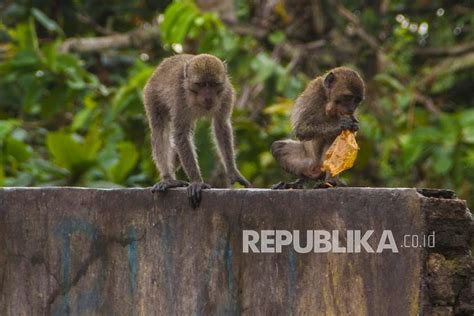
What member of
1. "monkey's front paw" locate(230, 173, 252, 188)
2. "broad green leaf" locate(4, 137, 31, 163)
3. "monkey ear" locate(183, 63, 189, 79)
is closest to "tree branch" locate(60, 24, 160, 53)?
"broad green leaf" locate(4, 137, 31, 163)

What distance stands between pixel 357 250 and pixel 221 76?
2219 mm

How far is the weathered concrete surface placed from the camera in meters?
3.86

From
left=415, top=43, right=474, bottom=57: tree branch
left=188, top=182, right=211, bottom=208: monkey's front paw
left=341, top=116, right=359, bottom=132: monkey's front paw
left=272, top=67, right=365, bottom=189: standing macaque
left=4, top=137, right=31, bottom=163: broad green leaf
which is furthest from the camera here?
left=415, top=43, right=474, bottom=57: tree branch

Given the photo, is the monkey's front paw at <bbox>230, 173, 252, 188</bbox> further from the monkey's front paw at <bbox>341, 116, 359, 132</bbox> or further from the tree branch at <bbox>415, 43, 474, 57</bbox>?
the tree branch at <bbox>415, 43, 474, 57</bbox>

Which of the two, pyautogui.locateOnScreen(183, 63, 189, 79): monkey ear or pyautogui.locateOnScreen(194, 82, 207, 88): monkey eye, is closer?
pyautogui.locateOnScreen(194, 82, 207, 88): monkey eye

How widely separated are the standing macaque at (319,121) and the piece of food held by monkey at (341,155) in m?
0.08

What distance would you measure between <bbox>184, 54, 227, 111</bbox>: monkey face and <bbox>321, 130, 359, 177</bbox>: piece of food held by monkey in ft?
2.93

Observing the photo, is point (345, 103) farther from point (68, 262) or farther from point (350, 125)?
point (68, 262)

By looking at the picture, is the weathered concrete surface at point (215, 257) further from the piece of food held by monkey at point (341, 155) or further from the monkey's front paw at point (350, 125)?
the monkey's front paw at point (350, 125)

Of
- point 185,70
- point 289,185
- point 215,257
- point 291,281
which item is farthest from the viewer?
point 185,70

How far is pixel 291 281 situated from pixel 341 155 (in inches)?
48.6

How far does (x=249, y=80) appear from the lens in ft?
32.5

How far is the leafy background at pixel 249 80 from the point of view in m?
8.86

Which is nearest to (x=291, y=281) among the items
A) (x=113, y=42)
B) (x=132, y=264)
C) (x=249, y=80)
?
(x=132, y=264)
